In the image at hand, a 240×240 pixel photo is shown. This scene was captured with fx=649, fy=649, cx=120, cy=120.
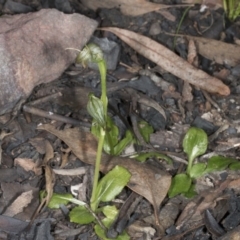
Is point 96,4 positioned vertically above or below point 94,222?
above

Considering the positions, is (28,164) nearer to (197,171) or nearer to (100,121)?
(100,121)

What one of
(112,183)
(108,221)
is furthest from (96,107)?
(108,221)

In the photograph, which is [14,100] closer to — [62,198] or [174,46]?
[62,198]

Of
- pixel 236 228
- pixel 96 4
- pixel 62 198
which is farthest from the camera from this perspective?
pixel 96 4

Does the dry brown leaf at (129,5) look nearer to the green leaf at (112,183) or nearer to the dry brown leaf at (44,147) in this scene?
the dry brown leaf at (44,147)

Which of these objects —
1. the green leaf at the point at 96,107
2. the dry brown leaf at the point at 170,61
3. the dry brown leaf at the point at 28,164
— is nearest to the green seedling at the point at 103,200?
the dry brown leaf at the point at 28,164

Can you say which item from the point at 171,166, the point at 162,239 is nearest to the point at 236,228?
the point at 162,239
